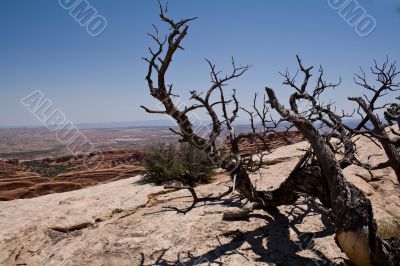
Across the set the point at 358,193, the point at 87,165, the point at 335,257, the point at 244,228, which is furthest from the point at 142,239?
the point at 87,165

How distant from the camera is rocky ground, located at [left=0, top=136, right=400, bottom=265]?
4.92 m

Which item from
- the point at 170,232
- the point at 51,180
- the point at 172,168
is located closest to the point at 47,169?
the point at 51,180

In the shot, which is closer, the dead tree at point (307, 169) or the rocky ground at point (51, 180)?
the dead tree at point (307, 169)

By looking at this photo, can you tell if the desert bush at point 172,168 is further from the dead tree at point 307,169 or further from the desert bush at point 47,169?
the desert bush at point 47,169

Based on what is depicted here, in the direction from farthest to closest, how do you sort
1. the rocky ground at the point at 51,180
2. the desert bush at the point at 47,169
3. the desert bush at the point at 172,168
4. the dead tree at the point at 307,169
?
the desert bush at the point at 47,169, the rocky ground at the point at 51,180, the desert bush at the point at 172,168, the dead tree at the point at 307,169

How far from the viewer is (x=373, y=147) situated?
1225 centimetres

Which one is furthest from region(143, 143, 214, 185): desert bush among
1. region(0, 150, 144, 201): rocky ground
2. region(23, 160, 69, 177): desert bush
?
region(23, 160, 69, 177): desert bush

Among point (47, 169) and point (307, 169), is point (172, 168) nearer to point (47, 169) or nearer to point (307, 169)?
point (307, 169)

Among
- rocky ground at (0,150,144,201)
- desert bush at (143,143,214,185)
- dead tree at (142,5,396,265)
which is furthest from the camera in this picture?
rocky ground at (0,150,144,201)

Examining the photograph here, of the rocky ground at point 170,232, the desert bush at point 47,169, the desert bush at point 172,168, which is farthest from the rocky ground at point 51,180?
the rocky ground at point 170,232

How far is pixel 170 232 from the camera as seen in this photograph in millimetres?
5750

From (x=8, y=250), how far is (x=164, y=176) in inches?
195

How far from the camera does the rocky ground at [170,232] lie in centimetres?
492

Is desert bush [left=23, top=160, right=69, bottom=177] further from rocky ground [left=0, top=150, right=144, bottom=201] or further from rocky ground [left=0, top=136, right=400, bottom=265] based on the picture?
rocky ground [left=0, top=136, right=400, bottom=265]
